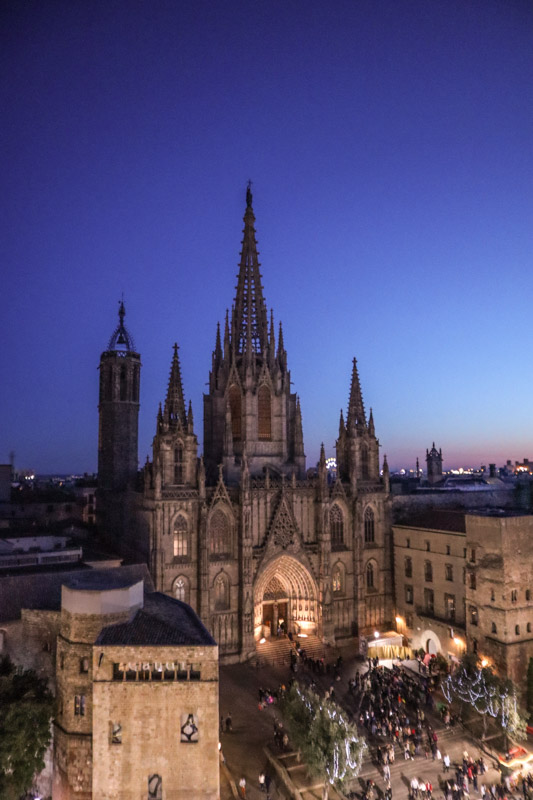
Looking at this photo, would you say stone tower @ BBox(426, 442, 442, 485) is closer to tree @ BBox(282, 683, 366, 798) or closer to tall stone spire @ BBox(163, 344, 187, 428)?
tall stone spire @ BBox(163, 344, 187, 428)

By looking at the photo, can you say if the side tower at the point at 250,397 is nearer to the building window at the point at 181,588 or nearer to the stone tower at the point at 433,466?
the building window at the point at 181,588

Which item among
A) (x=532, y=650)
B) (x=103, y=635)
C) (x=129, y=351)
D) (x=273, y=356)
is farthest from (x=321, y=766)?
(x=129, y=351)

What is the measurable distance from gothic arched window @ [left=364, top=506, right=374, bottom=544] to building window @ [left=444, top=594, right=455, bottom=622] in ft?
29.5

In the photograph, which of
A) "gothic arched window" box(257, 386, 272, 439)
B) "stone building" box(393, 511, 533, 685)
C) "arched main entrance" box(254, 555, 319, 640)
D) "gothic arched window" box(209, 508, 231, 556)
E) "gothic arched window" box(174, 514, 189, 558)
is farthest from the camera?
"gothic arched window" box(257, 386, 272, 439)

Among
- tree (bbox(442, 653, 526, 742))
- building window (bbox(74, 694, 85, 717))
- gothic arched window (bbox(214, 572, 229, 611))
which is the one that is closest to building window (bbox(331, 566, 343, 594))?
gothic arched window (bbox(214, 572, 229, 611))

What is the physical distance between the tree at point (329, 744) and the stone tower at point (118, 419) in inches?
1440

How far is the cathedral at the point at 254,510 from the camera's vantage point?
42.4 meters

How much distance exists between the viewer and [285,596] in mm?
47281

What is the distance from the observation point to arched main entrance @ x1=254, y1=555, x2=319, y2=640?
45.8m

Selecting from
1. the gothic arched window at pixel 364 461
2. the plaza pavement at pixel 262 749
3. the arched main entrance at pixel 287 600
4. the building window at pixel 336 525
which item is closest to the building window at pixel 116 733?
the plaza pavement at pixel 262 749

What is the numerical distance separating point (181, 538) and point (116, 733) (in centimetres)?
1978

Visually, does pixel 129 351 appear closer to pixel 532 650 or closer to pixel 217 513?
pixel 217 513

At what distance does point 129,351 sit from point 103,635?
41417 mm

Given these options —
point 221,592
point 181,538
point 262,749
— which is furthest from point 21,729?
point 221,592
